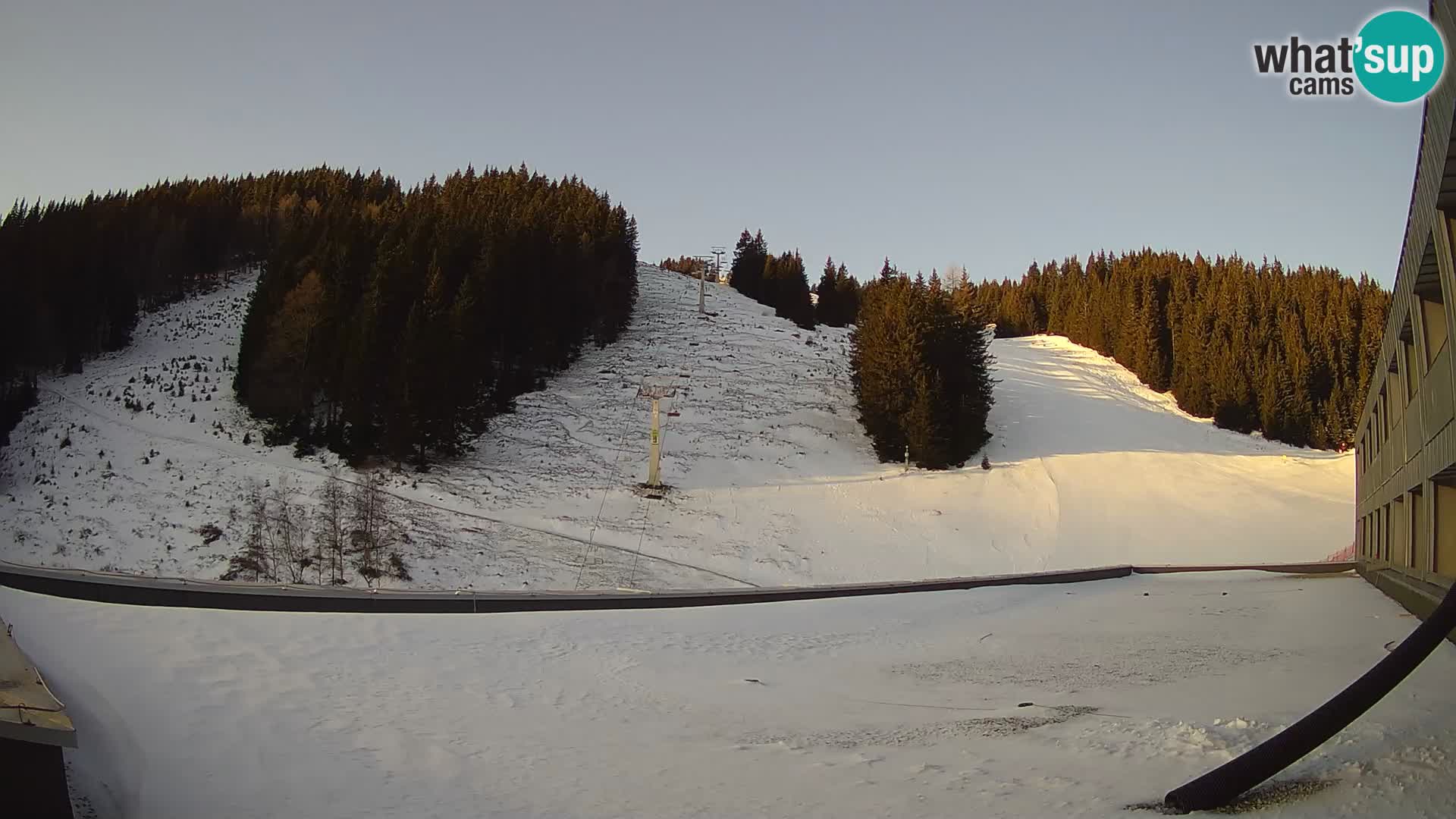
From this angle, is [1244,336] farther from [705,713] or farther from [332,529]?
[705,713]

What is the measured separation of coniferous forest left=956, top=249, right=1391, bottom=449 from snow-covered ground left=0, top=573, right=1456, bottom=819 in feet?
113

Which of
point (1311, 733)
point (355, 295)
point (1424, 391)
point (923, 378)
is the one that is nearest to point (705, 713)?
point (1311, 733)

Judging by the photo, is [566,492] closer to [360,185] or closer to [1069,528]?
[1069,528]

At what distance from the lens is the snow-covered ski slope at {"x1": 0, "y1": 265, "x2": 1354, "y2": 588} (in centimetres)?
2484

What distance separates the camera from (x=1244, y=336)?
5681cm

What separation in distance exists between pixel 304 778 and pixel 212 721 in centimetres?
181

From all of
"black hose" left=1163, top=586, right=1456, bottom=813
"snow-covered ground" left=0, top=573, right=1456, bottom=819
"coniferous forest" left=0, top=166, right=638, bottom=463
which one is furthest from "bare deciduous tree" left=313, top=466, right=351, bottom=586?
"black hose" left=1163, top=586, right=1456, bottom=813

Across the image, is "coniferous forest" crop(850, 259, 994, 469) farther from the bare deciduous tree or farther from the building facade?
the bare deciduous tree

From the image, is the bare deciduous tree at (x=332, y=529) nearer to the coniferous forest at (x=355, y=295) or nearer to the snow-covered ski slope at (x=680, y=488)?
the snow-covered ski slope at (x=680, y=488)

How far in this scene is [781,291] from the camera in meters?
73.3

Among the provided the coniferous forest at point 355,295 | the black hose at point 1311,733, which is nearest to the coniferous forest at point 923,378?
the coniferous forest at point 355,295

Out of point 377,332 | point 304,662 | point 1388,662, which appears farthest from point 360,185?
point 1388,662

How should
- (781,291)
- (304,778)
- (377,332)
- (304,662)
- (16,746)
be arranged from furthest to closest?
(781,291) → (377,332) → (304,662) → (304,778) → (16,746)

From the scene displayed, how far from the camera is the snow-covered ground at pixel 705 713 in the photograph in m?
5.90
